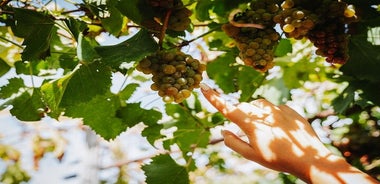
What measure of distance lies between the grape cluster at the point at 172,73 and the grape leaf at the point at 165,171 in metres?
0.71

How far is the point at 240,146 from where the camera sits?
1.42 metres

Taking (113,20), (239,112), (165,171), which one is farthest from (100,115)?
(239,112)

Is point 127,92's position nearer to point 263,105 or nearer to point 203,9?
point 203,9

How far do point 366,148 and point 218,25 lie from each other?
1.84m

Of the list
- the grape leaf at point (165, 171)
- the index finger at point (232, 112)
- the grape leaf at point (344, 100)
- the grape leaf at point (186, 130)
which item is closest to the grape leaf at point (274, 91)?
the grape leaf at point (344, 100)

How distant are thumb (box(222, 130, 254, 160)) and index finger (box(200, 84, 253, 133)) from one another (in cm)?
5

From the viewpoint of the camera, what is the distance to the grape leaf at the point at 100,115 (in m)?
2.09

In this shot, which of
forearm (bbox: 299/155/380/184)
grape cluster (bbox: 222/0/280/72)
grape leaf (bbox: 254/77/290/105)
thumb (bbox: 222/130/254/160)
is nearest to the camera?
forearm (bbox: 299/155/380/184)

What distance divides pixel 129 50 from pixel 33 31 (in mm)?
444

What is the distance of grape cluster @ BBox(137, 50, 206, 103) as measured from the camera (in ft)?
4.71

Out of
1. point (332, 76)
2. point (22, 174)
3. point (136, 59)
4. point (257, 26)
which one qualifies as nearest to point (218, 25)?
point (257, 26)

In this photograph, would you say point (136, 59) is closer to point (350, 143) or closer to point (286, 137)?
point (286, 137)

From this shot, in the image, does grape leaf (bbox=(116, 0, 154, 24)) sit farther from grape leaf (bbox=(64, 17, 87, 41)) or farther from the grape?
the grape

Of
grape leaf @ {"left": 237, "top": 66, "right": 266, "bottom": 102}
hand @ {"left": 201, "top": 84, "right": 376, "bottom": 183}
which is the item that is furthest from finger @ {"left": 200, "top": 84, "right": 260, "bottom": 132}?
grape leaf @ {"left": 237, "top": 66, "right": 266, "bottom": 102}
